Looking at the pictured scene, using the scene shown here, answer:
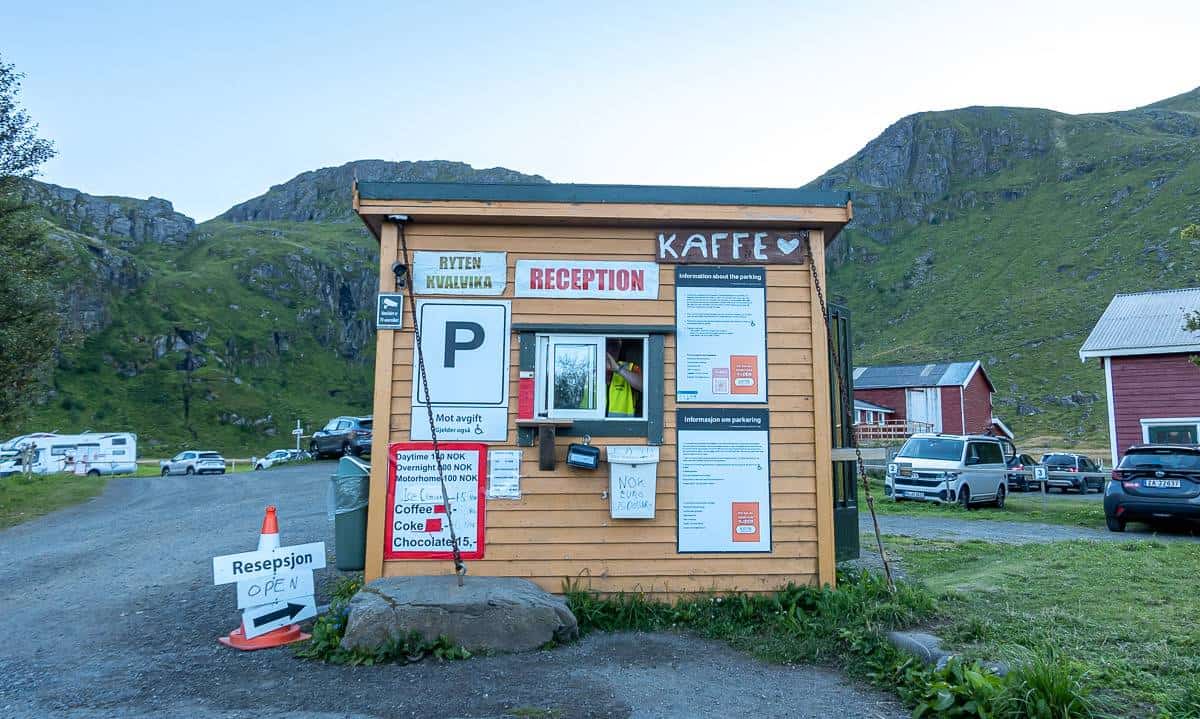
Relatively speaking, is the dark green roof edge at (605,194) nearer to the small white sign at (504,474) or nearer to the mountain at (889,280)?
the small white sign at (504,474)

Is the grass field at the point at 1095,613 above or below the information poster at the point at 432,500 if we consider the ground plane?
below

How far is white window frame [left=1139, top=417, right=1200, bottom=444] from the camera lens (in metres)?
19.9

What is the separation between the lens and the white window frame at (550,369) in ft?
21.0

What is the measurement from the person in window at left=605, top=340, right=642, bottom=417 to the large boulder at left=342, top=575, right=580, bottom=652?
1.85 meters

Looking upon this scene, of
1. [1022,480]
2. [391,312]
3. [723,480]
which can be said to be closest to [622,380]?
[723,480]

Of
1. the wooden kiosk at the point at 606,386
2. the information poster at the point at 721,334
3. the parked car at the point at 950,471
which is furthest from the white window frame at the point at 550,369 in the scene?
the parked car at the point at 950,471

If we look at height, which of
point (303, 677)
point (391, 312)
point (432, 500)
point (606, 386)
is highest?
point (391, 312)

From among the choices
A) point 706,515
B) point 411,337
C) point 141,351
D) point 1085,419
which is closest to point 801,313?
point 706,515

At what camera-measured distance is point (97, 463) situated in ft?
129

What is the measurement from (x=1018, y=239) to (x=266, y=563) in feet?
359

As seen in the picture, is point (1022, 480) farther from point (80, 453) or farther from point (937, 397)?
point (80, 453)

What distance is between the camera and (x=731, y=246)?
6.76 metres

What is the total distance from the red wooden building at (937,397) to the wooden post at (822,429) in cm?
3734

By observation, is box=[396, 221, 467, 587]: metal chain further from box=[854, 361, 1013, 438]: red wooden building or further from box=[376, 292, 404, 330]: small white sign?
box=[854, 361, 1013, 438]: red wooden building
